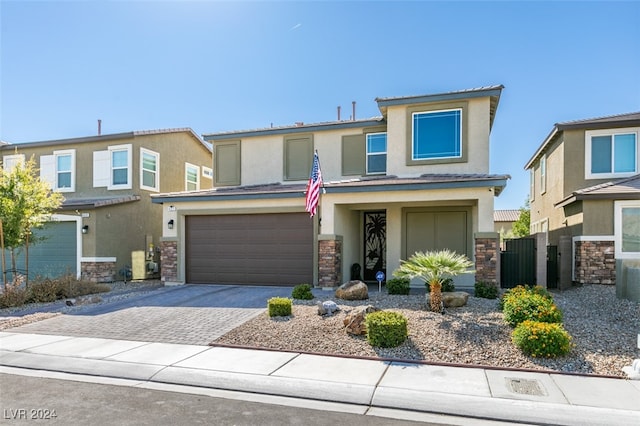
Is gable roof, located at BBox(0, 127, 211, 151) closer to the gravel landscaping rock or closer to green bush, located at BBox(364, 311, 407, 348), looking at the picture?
the gravel landscaping rock

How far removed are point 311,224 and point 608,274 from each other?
9423 millimetres

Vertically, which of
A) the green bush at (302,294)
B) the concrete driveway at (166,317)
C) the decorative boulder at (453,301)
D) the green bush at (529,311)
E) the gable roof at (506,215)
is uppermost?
the gable roof at (506,215)

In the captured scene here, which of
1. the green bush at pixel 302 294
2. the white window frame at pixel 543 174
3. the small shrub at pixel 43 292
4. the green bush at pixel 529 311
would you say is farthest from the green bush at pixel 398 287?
the white window frame at pixel 543 174

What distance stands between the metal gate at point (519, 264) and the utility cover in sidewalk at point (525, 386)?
775 centimetres

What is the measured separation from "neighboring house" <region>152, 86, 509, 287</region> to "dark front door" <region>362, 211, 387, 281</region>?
0.04 m

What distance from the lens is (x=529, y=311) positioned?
7.49 meters

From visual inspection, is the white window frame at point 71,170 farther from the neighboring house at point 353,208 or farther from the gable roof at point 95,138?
the neighboring house at point 353,208

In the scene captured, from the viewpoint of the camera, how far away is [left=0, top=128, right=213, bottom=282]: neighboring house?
52.7 ft

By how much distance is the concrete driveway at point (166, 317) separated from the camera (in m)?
8.36

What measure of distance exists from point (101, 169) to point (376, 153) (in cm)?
1227

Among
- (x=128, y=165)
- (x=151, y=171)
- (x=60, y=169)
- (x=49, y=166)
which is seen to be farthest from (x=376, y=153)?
(x=49, y=166)

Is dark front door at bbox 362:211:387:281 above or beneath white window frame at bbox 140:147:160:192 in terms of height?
beneath

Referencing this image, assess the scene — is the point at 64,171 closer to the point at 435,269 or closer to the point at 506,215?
the point at 435,269

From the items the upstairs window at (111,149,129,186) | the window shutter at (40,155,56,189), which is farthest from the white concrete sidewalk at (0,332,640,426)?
the window shutter at (40,155,56,189)
